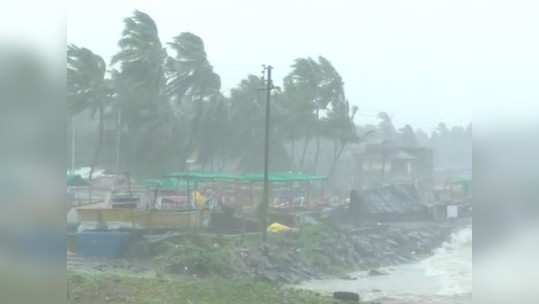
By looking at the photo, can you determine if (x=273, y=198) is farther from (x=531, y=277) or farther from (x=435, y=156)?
(x=531, y=277)

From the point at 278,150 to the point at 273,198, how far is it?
0.88 metres

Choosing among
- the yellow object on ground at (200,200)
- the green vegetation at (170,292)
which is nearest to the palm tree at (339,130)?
the yellow object on ground at (200,200)

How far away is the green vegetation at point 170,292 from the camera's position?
648cm

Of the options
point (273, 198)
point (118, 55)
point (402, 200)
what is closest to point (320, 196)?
point (273, 198)

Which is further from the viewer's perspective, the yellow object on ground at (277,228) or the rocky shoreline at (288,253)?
the yellow object on ground at (277,228)

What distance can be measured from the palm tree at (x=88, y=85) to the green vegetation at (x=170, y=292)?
1.97 meters

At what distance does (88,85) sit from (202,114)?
263cm

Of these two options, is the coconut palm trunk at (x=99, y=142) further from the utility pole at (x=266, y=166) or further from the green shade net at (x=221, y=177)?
the utility pole at (x=266, y=166)

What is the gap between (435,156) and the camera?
7.41m

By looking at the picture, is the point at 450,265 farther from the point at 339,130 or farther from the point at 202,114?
the point at 202,114

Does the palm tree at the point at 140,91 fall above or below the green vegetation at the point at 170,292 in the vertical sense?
above

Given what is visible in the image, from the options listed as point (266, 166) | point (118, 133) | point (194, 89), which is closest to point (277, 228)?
point (266, 166)

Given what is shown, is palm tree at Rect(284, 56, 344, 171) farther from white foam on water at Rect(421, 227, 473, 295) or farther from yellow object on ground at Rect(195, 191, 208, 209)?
white foam on water at Rect(421, 227, 473, 295)

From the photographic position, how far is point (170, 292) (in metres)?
6.81
